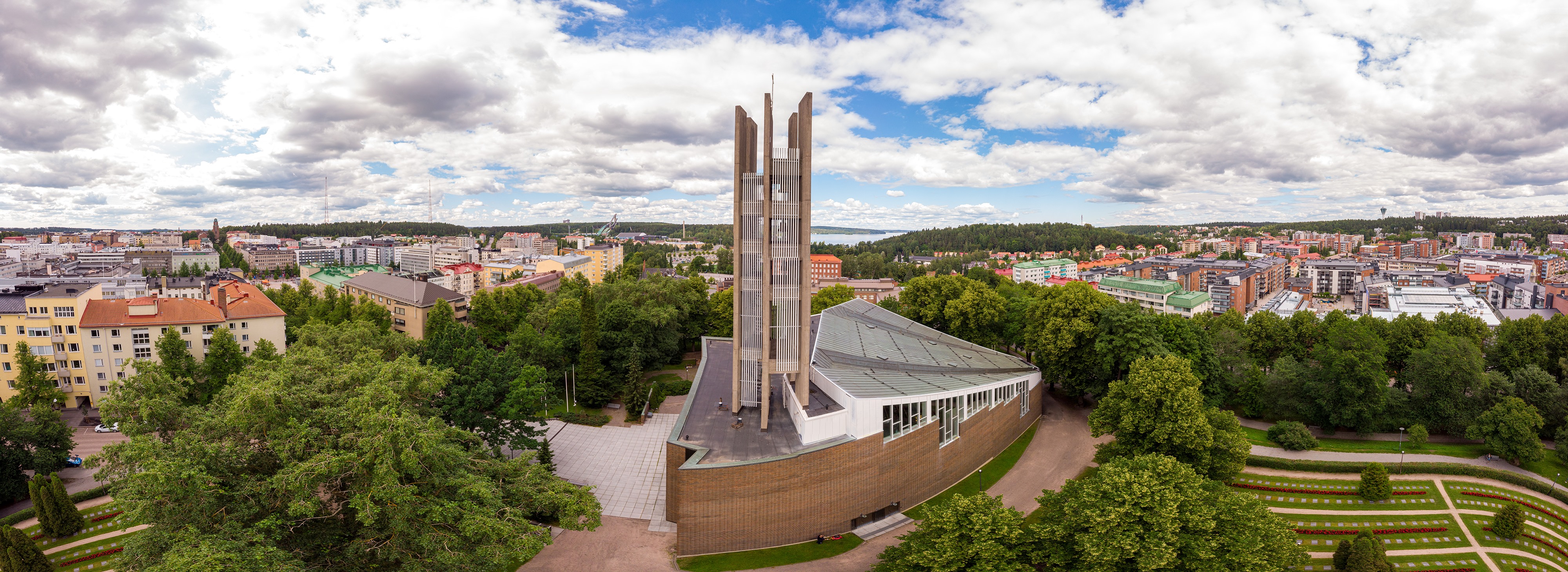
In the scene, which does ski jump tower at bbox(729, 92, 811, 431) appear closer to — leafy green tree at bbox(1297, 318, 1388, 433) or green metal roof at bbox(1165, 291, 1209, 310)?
leafy green tree at bbox(1297, 318, 1388, 433)

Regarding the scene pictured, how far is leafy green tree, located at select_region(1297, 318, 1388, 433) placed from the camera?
34531mm

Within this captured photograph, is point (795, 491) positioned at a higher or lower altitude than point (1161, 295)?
lower

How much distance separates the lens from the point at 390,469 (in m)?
16.7

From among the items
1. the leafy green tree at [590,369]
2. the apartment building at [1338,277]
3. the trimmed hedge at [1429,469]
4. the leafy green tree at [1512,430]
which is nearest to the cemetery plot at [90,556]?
the leafy green tree at [590,369]

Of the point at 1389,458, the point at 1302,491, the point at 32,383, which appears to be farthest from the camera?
the point at 32,383

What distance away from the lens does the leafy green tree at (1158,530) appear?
693 inches

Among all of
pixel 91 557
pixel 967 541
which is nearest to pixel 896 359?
pixel 967 541

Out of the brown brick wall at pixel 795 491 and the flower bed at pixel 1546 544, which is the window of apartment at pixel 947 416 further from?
the flower bed at pixel 1546 544

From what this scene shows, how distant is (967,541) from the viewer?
59.6 ft

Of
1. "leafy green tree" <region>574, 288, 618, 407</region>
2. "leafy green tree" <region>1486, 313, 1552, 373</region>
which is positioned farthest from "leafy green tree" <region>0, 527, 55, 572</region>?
"leafy green tree" <region>1486, 313, 1552, 373</region>

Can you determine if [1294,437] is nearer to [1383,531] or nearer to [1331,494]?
[1331,494]

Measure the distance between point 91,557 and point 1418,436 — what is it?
201 ft

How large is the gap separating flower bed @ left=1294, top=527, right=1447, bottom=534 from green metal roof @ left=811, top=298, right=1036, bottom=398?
13.6m

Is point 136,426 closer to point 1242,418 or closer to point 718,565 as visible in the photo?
point 718,565
